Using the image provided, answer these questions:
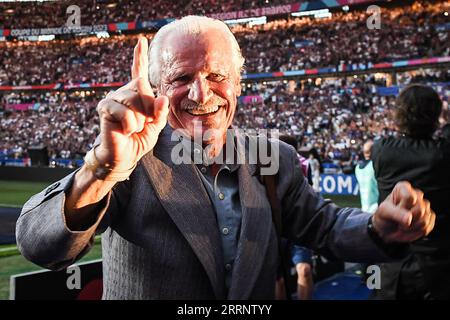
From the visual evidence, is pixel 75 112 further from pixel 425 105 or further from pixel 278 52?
pixel 425 105

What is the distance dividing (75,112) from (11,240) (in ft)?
96.5

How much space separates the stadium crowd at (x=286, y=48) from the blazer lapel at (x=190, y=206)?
27821mm

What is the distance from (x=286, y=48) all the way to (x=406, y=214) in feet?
111

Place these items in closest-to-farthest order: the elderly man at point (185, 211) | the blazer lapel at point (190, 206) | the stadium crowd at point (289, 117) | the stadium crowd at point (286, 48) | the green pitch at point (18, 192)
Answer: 1. the elderly man at point (185, 211)
2. the blazer lapel at point (190, 206)
3. the green pitch at point (18, 192)
4. the stadium crowd at point (289, 117)
5. the stadium crowd at point (286, 48)

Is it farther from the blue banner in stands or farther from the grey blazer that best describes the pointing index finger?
the blue banner in stands

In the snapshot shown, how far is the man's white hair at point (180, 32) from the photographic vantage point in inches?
63.4

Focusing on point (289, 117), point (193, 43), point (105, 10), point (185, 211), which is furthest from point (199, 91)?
point (105, 10)

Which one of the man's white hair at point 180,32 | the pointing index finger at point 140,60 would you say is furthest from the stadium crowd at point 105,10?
the pointing index finger at point 140,60

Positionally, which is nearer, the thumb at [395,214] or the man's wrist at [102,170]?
the man's wrist at [102,170]

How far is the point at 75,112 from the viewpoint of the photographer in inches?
1449

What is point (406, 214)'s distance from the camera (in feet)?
4.60

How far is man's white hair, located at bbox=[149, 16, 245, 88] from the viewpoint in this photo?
63.4 inches

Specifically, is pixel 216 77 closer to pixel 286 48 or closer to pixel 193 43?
pixel 193 43

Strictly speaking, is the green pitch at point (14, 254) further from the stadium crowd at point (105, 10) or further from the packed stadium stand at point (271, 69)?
the stadium crowd at point (105, 10)
